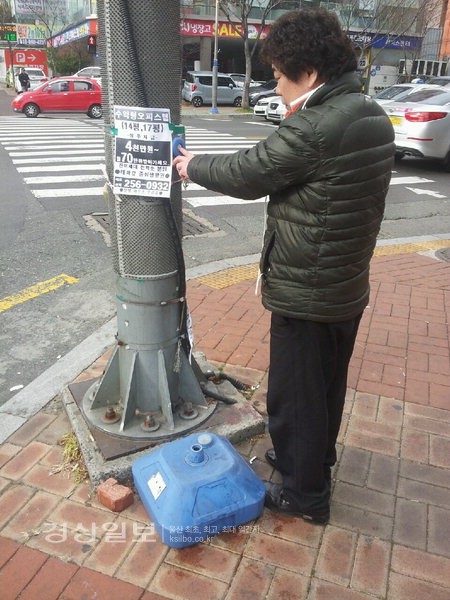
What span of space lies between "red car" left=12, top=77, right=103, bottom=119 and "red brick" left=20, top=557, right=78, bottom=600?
69.4ft

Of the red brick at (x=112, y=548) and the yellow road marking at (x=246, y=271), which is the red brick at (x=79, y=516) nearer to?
the red brick at (x=112, y=548)

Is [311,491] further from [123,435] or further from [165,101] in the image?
[165,101]

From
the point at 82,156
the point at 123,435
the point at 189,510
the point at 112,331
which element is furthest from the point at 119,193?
the point at 82,156

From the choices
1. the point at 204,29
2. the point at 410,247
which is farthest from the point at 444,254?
the point at 204,29

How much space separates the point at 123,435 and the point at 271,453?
0.78 meters

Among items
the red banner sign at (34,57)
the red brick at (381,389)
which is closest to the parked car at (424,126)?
the red brick at (381,389)

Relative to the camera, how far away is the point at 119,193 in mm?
2537

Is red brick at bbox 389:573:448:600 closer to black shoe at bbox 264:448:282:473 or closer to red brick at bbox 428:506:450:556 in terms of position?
red brick at bbox 428:506:450:556

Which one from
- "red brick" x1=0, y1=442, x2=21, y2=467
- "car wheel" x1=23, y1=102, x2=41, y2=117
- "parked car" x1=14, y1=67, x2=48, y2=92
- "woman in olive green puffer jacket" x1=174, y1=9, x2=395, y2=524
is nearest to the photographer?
"woman in olive green puffer jacket" x1=174, y1=9, x2=395, y2=524

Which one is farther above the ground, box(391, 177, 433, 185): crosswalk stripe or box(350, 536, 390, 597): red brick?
box(350, 536, 390, 597): red brick

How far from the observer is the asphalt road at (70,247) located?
4227 millimetres

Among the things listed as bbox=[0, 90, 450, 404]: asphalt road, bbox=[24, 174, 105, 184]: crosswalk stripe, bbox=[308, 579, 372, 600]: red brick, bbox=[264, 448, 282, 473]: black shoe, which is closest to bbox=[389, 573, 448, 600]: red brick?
bbox=[308, 579, 372, 600]: red brick

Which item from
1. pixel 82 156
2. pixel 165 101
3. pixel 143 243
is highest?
pixel 165 101

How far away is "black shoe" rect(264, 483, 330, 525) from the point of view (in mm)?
2482
